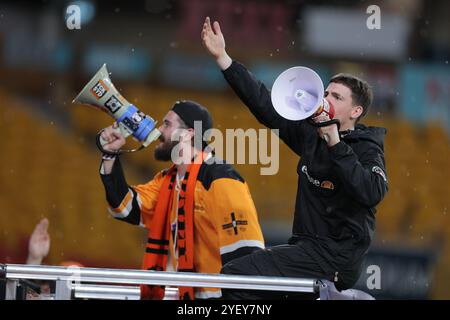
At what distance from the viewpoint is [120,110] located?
4.79 m

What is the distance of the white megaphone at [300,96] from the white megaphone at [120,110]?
70cm

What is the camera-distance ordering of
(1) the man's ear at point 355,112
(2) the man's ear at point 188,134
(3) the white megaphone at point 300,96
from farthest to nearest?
(2) the man's ear at point 188,134, (1) the man's ear at point 355,112, (3) the white megaphone at point 300,96

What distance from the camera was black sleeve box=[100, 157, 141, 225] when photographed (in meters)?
5.09

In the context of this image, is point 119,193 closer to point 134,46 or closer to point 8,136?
point 8,136

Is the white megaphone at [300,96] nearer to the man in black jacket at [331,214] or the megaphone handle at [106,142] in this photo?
the man in black jacket at [331,214]

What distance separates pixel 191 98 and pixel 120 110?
22.4ft

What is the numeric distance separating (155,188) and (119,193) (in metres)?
0.25

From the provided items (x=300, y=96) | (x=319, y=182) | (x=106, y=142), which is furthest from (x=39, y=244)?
(x=300, y=96)

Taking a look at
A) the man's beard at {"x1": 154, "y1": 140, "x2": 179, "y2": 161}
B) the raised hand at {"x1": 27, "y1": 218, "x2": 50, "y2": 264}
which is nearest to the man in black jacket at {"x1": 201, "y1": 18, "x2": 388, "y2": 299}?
the man's beard at {"x1": 154, "y1": 140, "x2": 179, "y2": 161}

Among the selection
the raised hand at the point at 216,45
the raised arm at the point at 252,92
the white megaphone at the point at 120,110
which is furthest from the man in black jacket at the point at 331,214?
the white megaphone at the point at 120,110

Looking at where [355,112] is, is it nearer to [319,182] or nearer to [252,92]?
[319,182]

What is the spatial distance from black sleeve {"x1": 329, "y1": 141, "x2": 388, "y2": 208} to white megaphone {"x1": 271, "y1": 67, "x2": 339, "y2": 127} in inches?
5.0

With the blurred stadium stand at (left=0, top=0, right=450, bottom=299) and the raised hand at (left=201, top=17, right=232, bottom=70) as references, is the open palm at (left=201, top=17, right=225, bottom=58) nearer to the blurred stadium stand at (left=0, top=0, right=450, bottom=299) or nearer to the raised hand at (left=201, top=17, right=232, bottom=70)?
the raised hand at (left=201, top=17, right=232, bottom=70)

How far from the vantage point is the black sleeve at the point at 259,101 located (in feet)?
15.4
